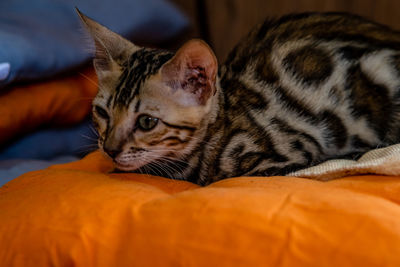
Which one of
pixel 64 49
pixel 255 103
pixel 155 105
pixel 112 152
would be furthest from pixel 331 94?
pixel 64 49

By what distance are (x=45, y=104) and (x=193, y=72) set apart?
54cm

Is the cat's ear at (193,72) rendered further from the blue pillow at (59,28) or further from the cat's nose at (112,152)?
the blue pillow at (59,28)

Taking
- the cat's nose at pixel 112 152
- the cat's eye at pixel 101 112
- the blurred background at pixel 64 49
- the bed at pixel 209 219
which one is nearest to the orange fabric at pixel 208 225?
the bed at pixel 209 219

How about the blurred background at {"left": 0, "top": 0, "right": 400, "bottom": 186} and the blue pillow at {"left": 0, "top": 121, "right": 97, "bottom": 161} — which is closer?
the blurred background at {"left": 0, "top": 0, "right": 400, "bottom": 186}

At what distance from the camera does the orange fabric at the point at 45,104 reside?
49.7 inches

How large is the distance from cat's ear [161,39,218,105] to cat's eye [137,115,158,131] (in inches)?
3.7

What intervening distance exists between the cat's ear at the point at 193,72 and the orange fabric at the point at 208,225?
0.94 ft

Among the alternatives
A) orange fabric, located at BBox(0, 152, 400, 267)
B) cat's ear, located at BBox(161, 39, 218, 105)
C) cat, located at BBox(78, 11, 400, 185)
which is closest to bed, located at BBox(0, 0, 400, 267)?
orange fabric, located at BBox(0, 152, 400, 267)

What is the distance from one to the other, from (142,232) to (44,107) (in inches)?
29.8

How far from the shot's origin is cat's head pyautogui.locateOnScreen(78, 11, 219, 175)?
40.8 inches

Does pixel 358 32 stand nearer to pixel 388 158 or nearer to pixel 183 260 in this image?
pixel 388 158

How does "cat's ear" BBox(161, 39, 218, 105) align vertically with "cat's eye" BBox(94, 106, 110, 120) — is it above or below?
above

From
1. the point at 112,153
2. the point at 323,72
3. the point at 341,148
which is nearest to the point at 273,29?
the point at 323,72

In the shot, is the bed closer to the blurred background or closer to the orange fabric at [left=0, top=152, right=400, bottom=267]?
the orange fabric at [left=0, top=152, right=400, bottom=267]
